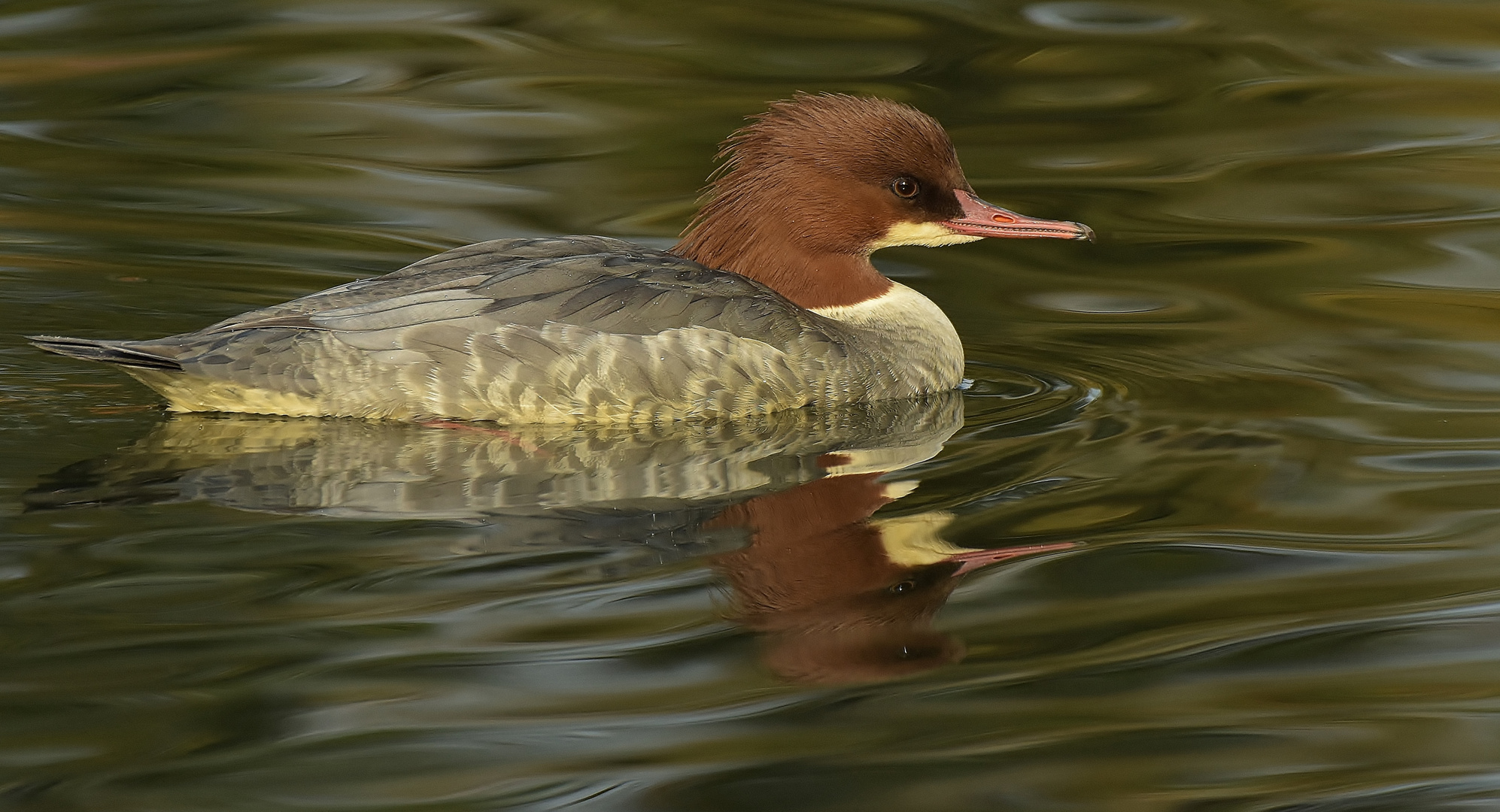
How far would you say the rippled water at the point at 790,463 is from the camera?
4422mm

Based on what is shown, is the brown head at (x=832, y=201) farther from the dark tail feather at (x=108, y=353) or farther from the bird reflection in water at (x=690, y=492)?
the dark tail feather at (x=108, y=353)

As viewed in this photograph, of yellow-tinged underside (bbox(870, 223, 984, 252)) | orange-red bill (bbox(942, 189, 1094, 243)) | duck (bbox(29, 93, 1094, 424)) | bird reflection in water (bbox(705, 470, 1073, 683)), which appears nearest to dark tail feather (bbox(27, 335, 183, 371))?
duck (bbox(29, 93, 1094, 424))

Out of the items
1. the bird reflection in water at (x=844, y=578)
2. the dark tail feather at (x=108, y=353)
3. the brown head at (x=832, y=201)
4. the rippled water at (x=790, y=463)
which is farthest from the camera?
the brown head at (x=832, y=201)

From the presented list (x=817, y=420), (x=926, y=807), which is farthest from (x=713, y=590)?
(x=817, y=420)

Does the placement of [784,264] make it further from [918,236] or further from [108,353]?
[108,353]

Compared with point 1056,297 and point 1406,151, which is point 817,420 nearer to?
point 1056,297

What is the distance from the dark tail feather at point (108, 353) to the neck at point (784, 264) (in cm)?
209

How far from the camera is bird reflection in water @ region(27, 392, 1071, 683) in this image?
5250 mm

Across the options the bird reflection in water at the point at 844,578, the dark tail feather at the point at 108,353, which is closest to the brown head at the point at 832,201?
the bird reflection in water at the point at 844,578

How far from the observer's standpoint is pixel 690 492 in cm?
632

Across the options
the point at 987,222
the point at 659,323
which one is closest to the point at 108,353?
the point at 659,323

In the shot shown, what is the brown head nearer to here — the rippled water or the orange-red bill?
the orange-red bill

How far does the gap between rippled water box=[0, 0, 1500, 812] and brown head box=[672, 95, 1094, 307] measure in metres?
0.74

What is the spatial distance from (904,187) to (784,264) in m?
0.58
